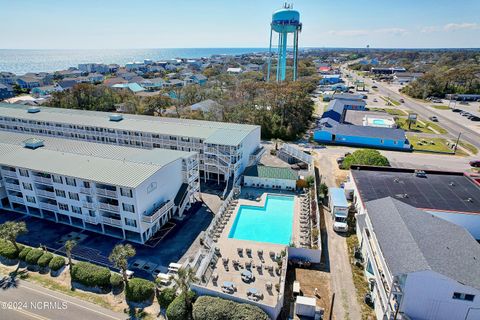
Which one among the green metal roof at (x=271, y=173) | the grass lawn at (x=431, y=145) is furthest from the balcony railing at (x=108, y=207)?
the grass lawn at (x=431, y=145)

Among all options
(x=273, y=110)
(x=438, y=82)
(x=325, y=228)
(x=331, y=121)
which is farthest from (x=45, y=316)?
(x=438, y=82)

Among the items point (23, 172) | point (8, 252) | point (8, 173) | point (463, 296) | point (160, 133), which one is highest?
point (160, 133)

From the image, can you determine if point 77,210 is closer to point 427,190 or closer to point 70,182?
point 70,182

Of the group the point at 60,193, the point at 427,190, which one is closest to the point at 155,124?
the point at 60,193

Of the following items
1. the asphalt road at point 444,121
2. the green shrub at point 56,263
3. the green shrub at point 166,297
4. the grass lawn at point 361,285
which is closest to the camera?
the green shrub at point 166,297

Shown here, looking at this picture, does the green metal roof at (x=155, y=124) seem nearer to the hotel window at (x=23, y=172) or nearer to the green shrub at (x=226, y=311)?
the hotel window at (x=23, y=172)

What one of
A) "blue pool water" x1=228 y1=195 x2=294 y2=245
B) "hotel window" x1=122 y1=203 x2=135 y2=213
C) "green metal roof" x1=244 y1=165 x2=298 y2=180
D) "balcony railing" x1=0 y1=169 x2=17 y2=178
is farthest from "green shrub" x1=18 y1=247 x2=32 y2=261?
"green metal roof" x1=244 y1=165 x2=298 y2=180

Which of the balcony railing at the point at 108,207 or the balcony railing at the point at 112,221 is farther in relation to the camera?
the balcony railing at the point at 112,221
